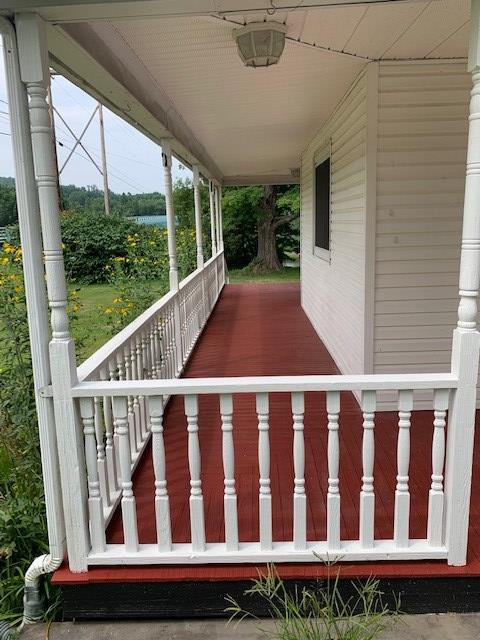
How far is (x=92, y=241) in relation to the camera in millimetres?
16469

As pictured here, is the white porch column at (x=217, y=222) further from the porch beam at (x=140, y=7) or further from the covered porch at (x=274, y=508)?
the porch beam at (x=140, y=7)

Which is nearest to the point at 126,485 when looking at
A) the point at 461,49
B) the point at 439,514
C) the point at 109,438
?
the point at 109,438

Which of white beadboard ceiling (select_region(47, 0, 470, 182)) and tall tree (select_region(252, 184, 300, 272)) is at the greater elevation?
white beadboard ceiling (select_region(47, 0, 470, 182))

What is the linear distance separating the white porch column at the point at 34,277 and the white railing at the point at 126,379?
16 centimetres

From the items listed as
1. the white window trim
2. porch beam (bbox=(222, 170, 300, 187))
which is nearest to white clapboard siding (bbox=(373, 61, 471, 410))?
the white window trim

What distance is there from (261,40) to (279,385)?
1.78m

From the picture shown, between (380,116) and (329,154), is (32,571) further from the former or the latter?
(329,154)

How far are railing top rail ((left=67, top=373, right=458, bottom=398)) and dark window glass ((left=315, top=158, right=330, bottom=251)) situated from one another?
3964 mm

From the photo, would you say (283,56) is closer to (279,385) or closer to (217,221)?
(279,385)

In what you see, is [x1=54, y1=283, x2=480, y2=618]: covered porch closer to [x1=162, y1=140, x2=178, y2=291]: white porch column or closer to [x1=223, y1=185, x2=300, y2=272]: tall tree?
[x1=162, y1=140, x2=178, y2=291]: white porch column

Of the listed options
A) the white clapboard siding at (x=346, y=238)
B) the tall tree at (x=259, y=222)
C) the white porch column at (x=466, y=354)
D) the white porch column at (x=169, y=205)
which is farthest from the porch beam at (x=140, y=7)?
the tall tree at (x=259, y=222)

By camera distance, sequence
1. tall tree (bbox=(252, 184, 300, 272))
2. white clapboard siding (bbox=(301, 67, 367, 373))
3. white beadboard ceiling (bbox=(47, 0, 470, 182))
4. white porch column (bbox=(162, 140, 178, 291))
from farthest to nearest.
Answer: tall tree (bbox=(252, 184, 300, 272))
white porch column (bbox=(162, 140, 178, 291))
white clapboard siding (bbox=(301, 67, 367, 373))
white beadboard ceiling (bbox=(47, 0, 470, 182))

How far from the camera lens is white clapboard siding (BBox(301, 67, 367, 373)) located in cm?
393

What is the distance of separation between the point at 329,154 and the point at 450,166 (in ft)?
6.89
